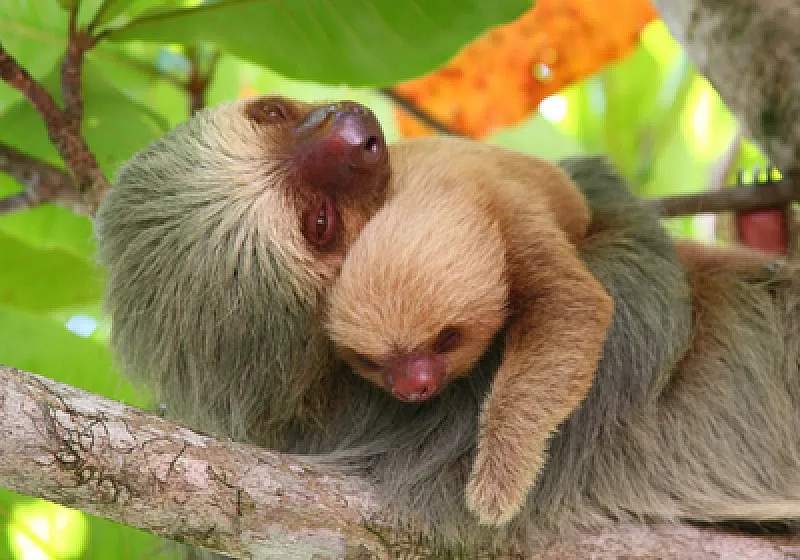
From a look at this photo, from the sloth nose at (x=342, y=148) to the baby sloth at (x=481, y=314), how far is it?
0.13 m

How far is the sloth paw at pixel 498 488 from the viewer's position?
1.97 m

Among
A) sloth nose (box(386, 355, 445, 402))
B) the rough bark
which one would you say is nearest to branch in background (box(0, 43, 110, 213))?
sloth nose (box(386, 355, 445, 402))

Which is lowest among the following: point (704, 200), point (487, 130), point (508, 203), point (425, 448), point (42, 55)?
point (425, 448)

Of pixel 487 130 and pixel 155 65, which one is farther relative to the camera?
pixel 487 130

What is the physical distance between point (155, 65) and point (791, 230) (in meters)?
2.87

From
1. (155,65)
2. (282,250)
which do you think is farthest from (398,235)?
(155,65)

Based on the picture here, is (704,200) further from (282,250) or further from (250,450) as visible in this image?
(250,450)

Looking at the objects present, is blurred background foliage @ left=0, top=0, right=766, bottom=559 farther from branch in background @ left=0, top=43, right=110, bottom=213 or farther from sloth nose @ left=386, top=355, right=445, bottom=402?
sloth nose @ left=386, top=355, right=445, bottom=402

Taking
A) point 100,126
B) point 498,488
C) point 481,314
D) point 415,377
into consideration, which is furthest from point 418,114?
point 498,488

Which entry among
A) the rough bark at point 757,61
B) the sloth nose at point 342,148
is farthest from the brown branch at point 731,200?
the sloth nose at point 342,148

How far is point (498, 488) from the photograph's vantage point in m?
1.97

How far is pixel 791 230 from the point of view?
10.7 feet

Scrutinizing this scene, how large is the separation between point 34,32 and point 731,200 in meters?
2.79

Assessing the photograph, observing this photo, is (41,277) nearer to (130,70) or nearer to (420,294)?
(130,70)
